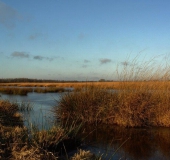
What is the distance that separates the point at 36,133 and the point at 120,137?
282cm

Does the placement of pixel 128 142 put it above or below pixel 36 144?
below

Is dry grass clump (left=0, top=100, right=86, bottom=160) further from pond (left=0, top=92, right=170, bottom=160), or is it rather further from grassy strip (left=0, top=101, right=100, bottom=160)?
pond (left=0, top=92, right=170, bottom=160)

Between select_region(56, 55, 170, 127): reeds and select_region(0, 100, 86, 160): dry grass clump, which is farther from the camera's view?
select_region(56, 55, 170, 127): reeds

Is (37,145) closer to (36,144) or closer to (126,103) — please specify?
(36,144)

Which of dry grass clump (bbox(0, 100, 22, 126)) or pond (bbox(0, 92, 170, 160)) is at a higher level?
dry grass clump (bbox(0, 100, 22, 126))

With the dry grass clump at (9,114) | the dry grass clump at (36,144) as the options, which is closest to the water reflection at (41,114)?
the dry grass clump at (9,114)

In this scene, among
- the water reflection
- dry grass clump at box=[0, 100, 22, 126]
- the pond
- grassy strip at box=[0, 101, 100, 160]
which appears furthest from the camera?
dry grass clump at box=[0, 100, 22, 126]

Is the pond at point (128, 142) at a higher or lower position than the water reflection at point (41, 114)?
lower

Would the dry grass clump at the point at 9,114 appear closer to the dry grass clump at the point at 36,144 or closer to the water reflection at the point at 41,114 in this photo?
the water reflection at the point at 41,114

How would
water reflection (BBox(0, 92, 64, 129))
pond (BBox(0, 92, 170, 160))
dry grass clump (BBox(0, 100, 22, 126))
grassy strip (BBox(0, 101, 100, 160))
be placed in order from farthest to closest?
1. dry grass clump (BBox(0, 100, 22, 126))
2. water reflection (BBox(0, 92, 64, 129))
3. pond (BBox(0, 92, 170, 160))
4. grassy strip (BBox(0, 101, 100, 160))

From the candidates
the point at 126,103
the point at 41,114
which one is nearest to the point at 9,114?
the point at 41,114

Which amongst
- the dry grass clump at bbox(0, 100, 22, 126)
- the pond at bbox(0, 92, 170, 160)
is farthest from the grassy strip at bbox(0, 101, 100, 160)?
the dry grass clump at bbox(0, 100, 22, 126)

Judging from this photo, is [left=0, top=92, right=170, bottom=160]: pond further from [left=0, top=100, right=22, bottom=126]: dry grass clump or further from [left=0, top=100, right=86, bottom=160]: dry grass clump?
[left=0, top=100, right=22, bottom=126]: dry grass clump

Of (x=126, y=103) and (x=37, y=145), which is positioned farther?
(x=126, y=103)
